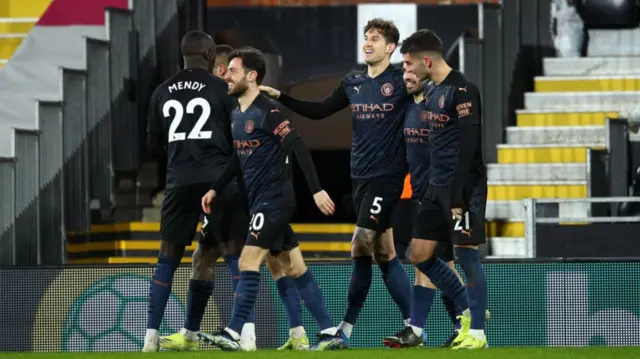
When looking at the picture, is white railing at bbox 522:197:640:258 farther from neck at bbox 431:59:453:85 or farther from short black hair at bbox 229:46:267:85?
short black hair at bbox 229:46:267:85

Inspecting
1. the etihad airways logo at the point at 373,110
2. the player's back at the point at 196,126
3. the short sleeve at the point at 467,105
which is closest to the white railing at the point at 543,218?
the etihad airways logo at the point at 373,110

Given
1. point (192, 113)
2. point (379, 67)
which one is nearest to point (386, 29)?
point (379, 67)

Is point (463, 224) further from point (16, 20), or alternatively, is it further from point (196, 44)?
point (16, 20)

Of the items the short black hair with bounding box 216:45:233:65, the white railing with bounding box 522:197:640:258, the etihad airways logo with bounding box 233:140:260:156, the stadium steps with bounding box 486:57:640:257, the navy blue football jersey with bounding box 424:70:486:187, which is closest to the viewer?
the navy blue football jersey with bounding box 424:70:486:187

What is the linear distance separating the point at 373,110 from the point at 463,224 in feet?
3.12

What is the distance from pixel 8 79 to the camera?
16.9m

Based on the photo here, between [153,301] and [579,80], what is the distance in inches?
284

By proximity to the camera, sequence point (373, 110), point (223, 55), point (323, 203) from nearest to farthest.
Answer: point (323, 203), point (373, 110), point (223, 55)

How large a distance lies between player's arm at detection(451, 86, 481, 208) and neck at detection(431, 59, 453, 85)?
242 millimetres

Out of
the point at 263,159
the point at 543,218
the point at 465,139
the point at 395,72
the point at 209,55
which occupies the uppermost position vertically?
the point at 209,55

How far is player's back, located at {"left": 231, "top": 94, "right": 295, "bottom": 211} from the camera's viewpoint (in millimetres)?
9562

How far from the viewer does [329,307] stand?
11289mm

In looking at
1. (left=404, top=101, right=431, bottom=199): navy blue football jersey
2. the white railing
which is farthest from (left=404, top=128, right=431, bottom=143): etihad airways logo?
the white railing

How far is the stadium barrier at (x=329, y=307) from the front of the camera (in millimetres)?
11062
